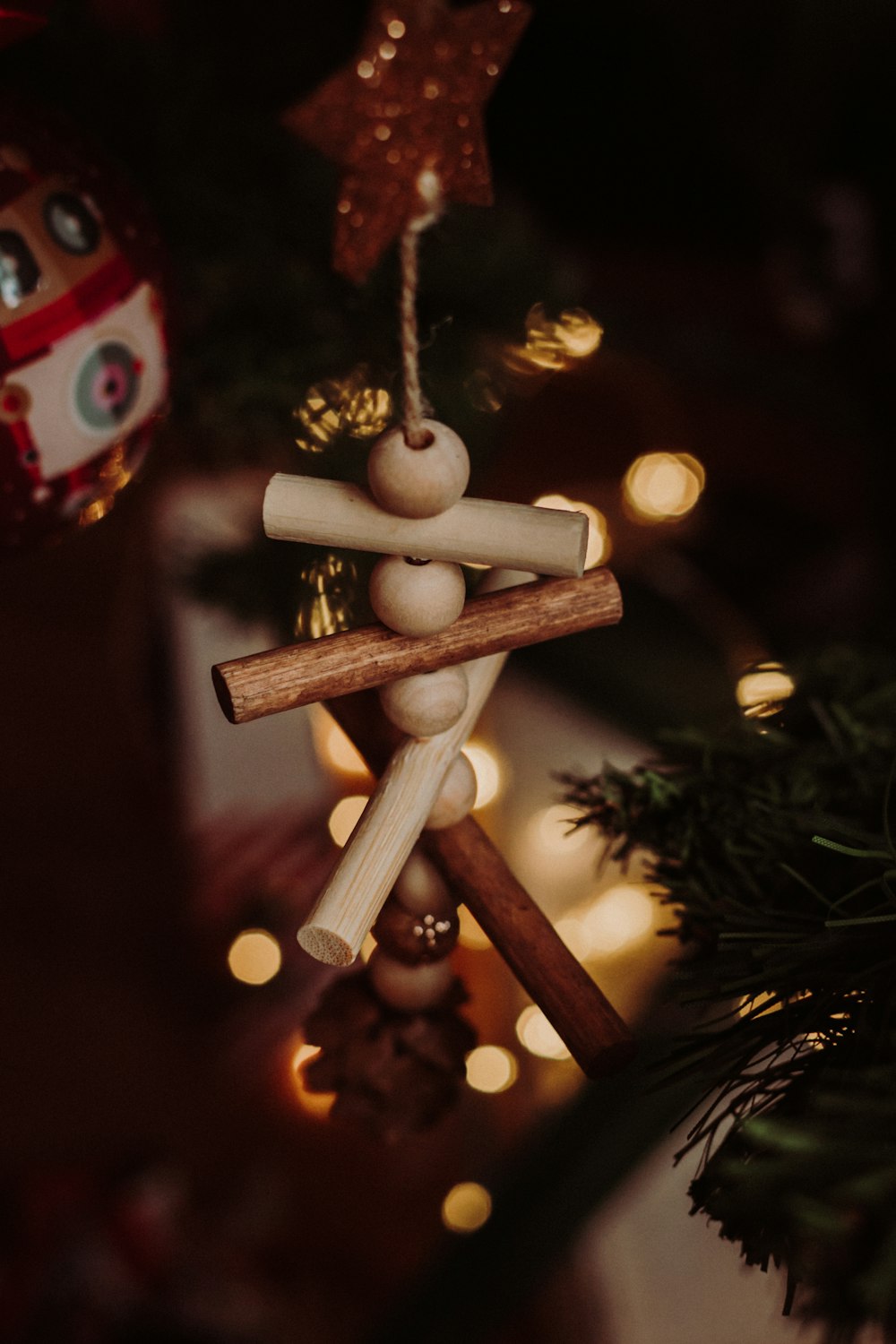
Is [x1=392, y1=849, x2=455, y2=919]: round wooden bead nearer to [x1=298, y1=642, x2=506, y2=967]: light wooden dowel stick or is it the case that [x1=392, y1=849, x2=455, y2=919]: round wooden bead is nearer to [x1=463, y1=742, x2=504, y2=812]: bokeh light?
[x1=298, y1=642, x2=506, y2=967]: light wooden dowel stick

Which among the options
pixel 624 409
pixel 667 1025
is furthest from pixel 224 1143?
pixel 624 409

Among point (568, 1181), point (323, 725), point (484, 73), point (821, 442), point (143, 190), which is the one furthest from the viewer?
point (821, 442)

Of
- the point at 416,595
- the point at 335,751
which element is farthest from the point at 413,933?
the point at 335,751

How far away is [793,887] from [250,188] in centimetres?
41

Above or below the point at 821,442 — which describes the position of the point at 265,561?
above

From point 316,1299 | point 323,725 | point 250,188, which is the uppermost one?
point 250,188

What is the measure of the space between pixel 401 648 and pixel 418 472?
0.05 m

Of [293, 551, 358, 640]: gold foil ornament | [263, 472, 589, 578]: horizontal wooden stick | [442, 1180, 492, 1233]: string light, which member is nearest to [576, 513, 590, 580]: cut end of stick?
[263, 472, 589, 578]: horizontal wooden stick

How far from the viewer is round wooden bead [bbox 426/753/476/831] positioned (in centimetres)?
30

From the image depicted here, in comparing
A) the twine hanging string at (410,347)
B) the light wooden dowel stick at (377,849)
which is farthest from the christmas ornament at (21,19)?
the light wooden dowel stick at (377,849)

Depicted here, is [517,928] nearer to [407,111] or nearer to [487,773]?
[407,111]

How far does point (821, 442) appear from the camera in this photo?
→ 134cm

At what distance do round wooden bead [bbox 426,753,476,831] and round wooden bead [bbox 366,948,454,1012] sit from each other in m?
0.05

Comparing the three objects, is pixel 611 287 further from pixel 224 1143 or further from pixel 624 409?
pixel 224 1143
